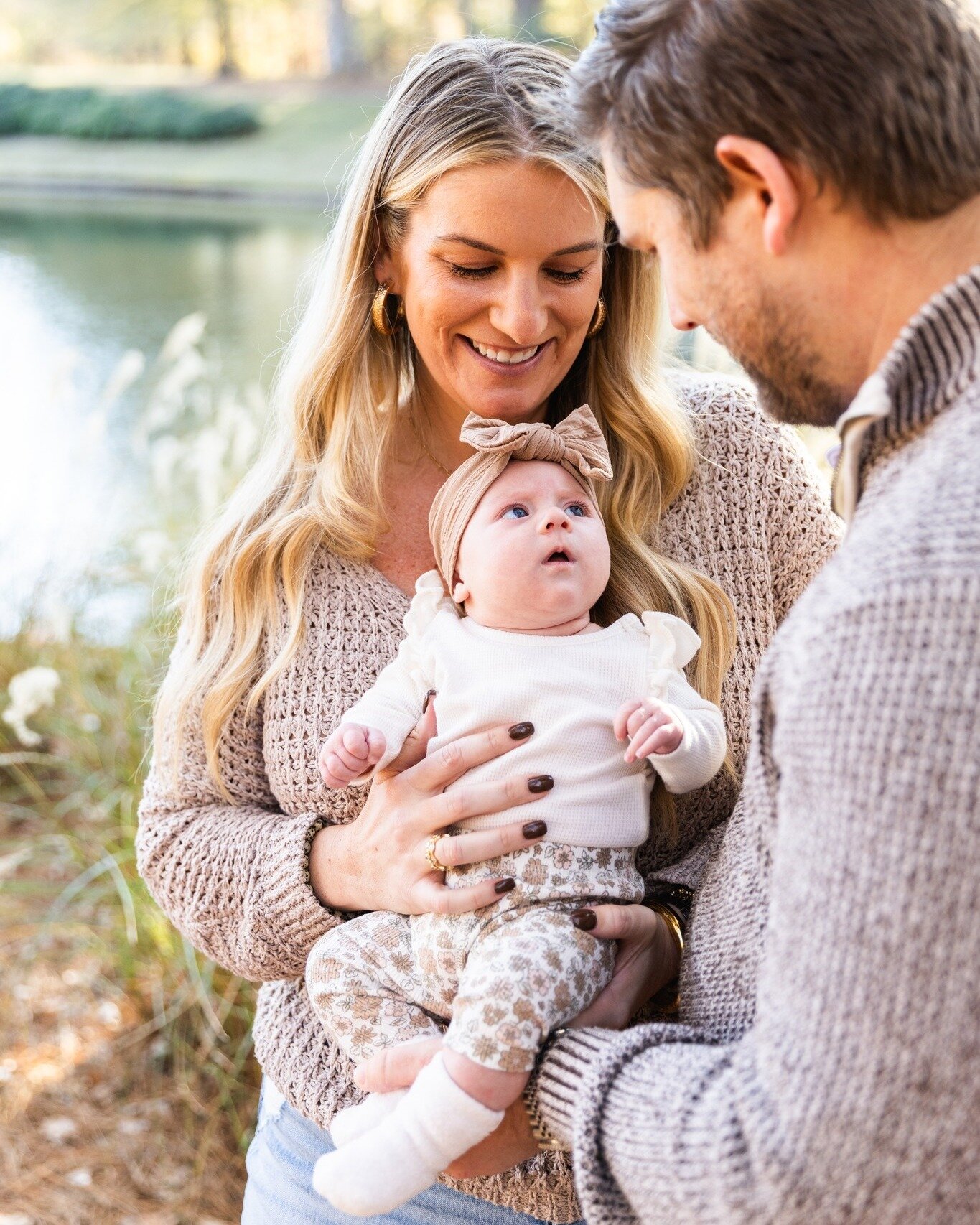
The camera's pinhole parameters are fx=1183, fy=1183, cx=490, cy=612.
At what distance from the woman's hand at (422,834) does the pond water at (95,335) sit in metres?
1.63

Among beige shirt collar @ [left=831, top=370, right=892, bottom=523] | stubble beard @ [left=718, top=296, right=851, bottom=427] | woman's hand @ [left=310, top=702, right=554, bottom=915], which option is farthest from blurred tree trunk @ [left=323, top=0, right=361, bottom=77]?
beige shirt collar @ [left=831, top=370, right=892, bottom=523]

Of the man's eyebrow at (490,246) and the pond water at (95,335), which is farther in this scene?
the pond water at (95,335)

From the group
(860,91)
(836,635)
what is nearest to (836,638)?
(836,635)

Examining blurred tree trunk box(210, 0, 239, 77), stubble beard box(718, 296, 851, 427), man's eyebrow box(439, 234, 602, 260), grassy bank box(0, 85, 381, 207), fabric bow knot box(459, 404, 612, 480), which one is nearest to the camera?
stubble beard box(718, 296, 851, 427)

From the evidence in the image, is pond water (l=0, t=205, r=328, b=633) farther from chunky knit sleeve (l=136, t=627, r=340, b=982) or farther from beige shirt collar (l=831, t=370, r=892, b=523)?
beige shirt collar (l=831, t=370, r=892, b=523)

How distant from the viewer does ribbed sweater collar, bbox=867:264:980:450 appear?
1127 millimetres

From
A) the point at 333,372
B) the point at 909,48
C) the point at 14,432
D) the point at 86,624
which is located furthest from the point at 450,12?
the point at 909,48

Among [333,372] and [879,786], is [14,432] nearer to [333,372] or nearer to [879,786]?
[333,372]

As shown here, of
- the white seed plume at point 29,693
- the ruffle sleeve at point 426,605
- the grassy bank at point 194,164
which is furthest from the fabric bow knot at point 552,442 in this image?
the grassy bank at point 194,164

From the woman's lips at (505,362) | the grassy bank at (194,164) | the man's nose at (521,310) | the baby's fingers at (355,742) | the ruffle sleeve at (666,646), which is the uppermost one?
the man's nose at (521,310)

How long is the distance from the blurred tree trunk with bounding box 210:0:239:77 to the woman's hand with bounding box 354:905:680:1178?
32.7 feet

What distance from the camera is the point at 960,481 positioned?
1.03 m

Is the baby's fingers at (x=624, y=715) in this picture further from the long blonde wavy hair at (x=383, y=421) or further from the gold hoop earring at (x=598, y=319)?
the gold hoop earring at (x=598, y=319)

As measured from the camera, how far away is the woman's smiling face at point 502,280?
196 centimetres
